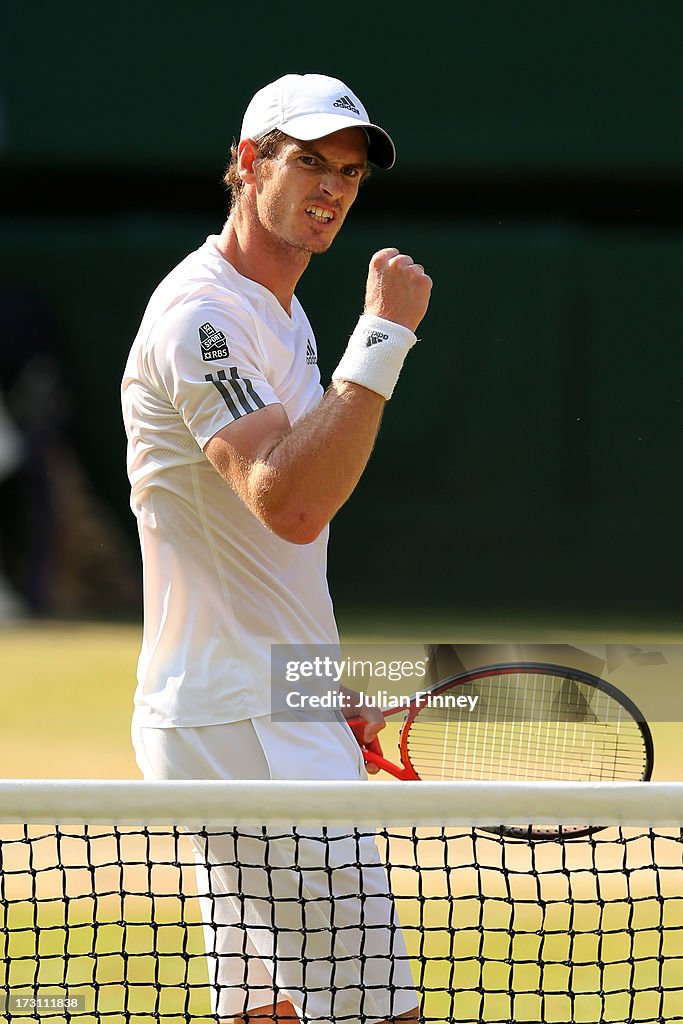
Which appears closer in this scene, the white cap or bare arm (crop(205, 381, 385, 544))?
bare arm (crop(205, 381, 385, 544))

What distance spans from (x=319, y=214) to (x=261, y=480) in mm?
467

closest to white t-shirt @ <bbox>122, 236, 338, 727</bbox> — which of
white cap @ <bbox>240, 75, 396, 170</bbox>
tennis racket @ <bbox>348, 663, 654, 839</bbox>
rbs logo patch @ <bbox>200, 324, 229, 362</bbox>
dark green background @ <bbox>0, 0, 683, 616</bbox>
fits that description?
rbs logo patch @ <bbox>200, 324, 229, 362</bbox>

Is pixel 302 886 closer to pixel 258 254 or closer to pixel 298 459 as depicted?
pixel 298 459

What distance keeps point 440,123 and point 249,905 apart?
7.86 m

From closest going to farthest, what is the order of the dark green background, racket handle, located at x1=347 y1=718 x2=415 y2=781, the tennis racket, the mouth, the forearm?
the forearm < the mouth < racket handle, located at x1=347 y1=718 x2=415 y2=781 < the tennis racket < the dark green background

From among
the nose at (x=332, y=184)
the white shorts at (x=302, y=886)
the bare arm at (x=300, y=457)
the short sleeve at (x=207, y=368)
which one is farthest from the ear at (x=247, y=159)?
the white shorts at (x=302, y=886)

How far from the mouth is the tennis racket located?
2.64 feet

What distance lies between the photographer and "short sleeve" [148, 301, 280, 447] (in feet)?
6.70

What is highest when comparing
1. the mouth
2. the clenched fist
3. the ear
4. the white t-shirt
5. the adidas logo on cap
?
the adidas logo on cap

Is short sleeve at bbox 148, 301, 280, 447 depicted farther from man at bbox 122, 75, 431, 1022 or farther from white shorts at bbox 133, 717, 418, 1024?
white shorts at bbox 133, 717, 418, 1024

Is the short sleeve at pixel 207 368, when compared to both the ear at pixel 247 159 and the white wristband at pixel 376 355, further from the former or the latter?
the ear at pixel 247 159

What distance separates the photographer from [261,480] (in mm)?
1991

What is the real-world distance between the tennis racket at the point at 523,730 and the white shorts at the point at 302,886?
0.31 metres

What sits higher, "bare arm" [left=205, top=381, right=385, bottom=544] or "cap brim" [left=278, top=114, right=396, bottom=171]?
"cap brim" [left=278, top=114, right=396, bottom=171]
